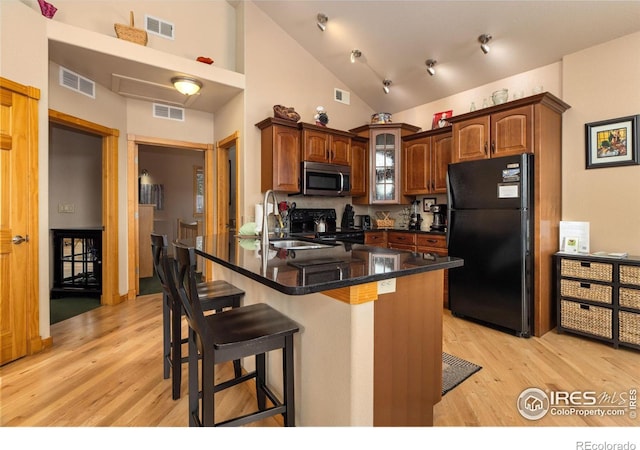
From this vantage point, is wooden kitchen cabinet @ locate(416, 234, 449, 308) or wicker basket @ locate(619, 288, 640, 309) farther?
wooden kitchen cabinet @ locate(416, 234, 449, 308)

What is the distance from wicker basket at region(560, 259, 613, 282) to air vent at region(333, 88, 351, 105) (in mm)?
3510

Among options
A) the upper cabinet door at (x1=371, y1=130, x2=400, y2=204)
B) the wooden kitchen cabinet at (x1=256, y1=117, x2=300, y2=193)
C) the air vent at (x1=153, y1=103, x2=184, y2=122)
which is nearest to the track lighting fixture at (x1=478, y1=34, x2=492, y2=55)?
the upper cabinet door at (x1=371, y1=130, x2=400, y2=204)

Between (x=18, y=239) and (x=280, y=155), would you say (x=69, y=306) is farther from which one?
(x=280, y=155)

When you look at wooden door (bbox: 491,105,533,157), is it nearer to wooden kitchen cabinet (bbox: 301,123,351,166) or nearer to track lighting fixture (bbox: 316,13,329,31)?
wooden kitchen cabinet (bbox: 301,123,351,166)

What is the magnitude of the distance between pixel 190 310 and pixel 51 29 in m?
3.06

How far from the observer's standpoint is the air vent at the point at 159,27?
363 cm

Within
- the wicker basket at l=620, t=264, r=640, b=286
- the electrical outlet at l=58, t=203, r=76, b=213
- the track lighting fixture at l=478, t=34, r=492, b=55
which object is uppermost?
the track lighting fixture at l=478, t=34, r=492, b=55

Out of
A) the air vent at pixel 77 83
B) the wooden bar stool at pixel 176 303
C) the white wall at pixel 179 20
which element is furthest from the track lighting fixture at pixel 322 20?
the wooden bar stool at pixel 176 303

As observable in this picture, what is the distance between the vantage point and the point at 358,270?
4.28 feet

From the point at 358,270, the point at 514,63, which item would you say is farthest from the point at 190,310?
the point at 514,63

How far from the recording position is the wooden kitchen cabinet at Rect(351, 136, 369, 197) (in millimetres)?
4605

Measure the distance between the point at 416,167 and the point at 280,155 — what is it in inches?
72.9

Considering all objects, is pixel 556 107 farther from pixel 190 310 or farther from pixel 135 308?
pixel 135 308
